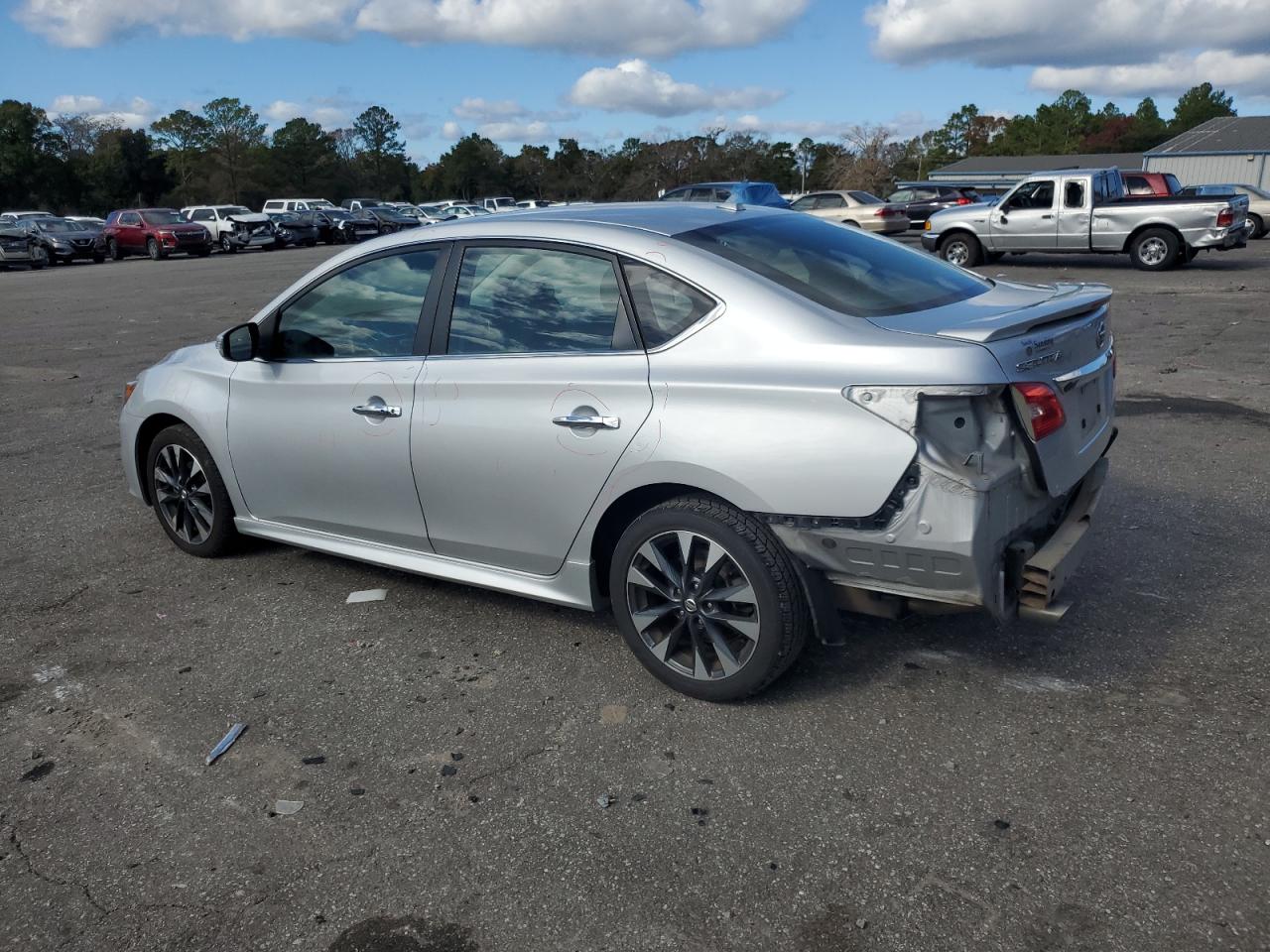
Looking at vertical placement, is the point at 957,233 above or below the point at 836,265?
below

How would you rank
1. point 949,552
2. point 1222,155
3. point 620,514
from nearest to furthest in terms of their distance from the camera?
point 949,552
point 620,514
point 1222,155

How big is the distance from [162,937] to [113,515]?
407cm

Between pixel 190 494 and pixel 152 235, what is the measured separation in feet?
116

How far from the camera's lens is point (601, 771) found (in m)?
3.34

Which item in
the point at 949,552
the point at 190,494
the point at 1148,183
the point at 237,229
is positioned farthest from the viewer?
the point at 237,229

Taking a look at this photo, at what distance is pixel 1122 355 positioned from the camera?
1042cm

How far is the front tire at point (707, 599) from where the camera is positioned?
343 centimetres

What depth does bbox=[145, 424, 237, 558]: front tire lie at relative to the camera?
16.9 ft

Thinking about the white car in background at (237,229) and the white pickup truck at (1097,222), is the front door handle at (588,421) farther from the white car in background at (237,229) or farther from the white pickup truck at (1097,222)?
the white car in background at (237,229)

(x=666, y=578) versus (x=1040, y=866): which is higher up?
(x=666, y=578)

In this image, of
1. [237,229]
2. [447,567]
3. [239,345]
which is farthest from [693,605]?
[237,229]

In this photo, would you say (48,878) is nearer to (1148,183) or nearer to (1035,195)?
(1035,195)

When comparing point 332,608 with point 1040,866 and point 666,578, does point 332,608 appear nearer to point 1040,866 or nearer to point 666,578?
point 666,578

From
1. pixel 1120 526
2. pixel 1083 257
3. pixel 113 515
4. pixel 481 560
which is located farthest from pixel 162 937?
pixel 1083 257
